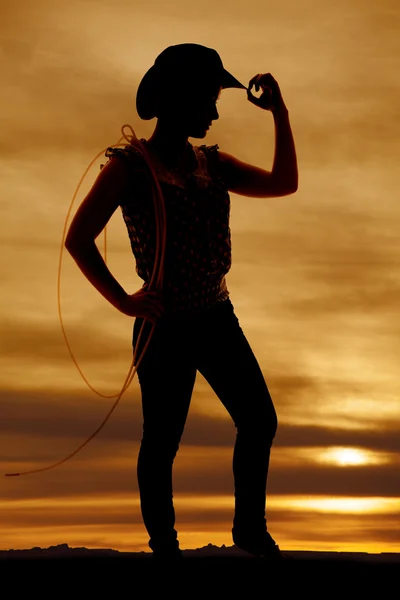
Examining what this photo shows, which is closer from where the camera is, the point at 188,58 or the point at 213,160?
the point at 188,58

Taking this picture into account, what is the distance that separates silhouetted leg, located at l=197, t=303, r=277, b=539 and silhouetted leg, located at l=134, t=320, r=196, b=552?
129 mm

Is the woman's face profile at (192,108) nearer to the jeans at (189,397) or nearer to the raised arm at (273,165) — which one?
the raised arm at (273,165)

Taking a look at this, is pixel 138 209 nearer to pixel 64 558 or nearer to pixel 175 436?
pixel 175 436

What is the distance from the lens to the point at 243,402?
5879 mm

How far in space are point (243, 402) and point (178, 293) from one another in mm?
602

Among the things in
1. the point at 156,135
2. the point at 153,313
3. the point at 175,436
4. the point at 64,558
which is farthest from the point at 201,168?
the point at 64,558

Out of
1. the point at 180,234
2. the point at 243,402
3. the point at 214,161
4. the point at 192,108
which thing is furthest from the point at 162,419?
the point at 192,108

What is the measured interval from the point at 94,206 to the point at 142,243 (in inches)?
11.7

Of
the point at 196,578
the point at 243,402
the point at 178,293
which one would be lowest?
the point at 196,578

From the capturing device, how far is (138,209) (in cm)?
582

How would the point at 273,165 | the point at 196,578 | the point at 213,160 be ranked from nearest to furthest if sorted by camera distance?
the point at 196,578 < the point at 213,160 < the point at 273,165

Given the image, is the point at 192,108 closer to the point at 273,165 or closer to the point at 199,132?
the point at 199,132

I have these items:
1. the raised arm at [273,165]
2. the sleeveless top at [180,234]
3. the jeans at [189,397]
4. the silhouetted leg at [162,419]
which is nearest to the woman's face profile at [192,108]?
the sleeveless top at [180,234]

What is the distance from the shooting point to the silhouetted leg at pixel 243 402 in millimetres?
5855
